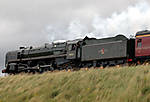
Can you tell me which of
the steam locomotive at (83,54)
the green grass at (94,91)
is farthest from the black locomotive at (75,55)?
the green grass at (94,91)

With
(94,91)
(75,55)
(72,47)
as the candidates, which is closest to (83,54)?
(75,55)

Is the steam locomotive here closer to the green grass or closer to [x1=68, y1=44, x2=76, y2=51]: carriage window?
[x1=68, y1=44, x2=76, y2=51]: carriage window

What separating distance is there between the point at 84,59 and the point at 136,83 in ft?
43.9

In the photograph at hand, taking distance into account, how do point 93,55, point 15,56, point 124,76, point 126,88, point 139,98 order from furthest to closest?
point 15,56 → point 93,55 → point 124,76 → point 126,88 → point 139,98

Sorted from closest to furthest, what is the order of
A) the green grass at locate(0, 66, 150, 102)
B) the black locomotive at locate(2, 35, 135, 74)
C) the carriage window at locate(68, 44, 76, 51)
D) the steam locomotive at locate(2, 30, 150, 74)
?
1. the green grass at locate(0, 66, 150, 102)
2. the steam locomotive at locate(2, 30, 150, 74)
3. the black locomotive at locate(2, 35, 135, 74)
4. the carriage window at locate(68, 44, 76, 51)

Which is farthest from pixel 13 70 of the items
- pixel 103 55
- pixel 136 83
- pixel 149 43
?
pixel 136 83

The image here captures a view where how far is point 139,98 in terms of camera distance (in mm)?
8250

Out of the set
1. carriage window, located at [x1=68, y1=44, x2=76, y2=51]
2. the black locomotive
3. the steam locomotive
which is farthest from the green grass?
carriage window, located at [x1=68, y1=44, x2=76, y2=51]

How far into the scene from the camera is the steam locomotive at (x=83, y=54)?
66.8ft

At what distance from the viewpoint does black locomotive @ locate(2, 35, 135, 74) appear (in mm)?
21109

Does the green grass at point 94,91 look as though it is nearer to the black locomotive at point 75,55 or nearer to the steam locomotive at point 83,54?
the steam locomotive at point 83,54

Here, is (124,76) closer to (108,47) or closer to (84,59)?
(108,47)

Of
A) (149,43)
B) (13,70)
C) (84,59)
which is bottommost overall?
(13,70)

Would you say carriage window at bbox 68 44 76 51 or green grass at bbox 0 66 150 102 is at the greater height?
carriage window at bbox 68 44 76 51
